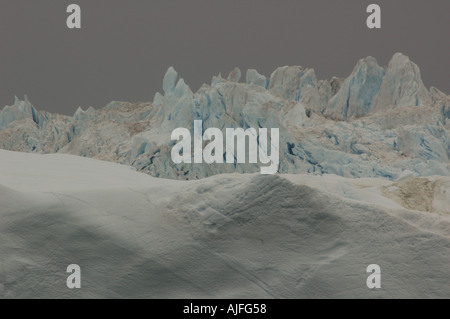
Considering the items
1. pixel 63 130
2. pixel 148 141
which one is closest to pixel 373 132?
pixel 148 141

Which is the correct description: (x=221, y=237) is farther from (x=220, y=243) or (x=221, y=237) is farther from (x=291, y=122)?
(x=291, y=122)

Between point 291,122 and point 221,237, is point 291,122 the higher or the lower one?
the higher one

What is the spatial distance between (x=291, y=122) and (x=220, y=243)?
708 inches

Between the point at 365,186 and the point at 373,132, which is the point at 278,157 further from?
the point at 365,186

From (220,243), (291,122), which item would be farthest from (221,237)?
(291,122)

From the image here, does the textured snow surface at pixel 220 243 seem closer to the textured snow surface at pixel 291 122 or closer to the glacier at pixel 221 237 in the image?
the glacier at pixel 221 237

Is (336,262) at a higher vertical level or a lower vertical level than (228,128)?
lower

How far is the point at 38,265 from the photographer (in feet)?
20.5

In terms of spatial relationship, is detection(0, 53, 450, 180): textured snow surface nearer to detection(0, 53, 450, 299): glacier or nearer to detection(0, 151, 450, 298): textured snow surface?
detection(0, 53, 450, 299): glacier

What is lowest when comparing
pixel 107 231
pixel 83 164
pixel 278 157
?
pixel 107 231

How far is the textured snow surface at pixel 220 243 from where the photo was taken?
20.4 ft

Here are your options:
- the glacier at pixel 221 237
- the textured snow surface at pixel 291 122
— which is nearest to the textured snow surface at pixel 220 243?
the glacier at pixel 221 237

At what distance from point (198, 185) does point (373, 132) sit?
56.4 feet

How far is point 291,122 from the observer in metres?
24.0
